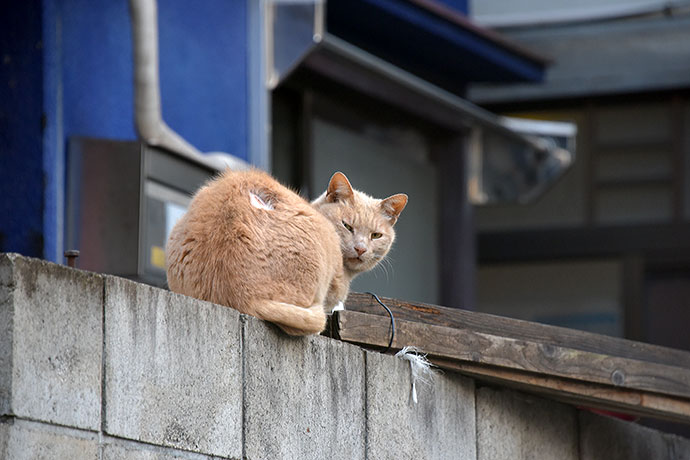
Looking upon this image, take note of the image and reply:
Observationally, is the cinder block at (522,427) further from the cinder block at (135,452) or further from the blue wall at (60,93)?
the blue wall at (60,93)

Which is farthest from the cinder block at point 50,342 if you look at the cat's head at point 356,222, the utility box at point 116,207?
the utility box at point 116,207

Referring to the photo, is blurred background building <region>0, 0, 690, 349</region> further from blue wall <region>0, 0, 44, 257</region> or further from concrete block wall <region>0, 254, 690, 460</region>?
concrete block wall <region>0, 254, 690, 460</region>

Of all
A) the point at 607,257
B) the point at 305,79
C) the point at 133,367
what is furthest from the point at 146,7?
the point at 607,257

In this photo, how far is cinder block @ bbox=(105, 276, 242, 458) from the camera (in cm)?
265

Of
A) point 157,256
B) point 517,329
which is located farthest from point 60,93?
point 517,329

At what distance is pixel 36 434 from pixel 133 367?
34 centimetres

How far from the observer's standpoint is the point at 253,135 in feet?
22.2

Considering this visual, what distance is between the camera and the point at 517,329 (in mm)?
4160

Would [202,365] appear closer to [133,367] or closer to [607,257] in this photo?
[133,367]

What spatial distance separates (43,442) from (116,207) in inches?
125

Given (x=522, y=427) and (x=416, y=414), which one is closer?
(x=416, y=414)

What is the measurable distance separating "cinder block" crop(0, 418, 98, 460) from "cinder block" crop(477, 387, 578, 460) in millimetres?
1786

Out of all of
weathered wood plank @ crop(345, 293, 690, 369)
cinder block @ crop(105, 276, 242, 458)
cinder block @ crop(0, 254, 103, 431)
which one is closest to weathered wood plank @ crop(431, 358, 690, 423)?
weathered wood plank @ crop(345, 293, 690, 369)

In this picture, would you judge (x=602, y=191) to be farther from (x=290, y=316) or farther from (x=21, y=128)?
(x=290, y=316)
